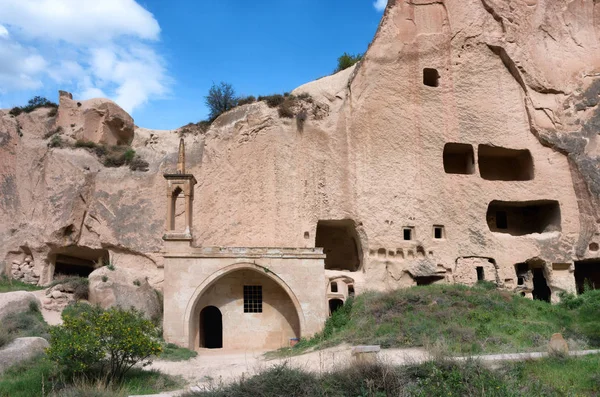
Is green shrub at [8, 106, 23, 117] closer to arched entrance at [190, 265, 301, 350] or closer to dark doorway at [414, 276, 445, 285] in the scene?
arched entrance at [190, 265, 301, 350]

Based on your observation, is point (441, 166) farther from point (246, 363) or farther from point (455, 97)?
→ point (246, 363)

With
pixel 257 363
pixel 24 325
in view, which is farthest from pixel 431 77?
pixel 24 325

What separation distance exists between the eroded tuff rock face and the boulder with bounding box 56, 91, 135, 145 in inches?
88.4

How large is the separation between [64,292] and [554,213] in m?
19.4

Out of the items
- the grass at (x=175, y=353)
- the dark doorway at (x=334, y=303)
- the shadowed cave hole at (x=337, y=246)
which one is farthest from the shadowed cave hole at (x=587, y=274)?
the grass at (x=175, y=353)

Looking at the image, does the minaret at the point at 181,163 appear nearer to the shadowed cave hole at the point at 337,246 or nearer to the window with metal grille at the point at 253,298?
the window with metal grille at the point at 253,298

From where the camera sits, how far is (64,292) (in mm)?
19156

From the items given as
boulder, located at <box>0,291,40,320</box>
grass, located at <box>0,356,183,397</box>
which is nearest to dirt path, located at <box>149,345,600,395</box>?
grass, located at <box>0,356,183,397</box>

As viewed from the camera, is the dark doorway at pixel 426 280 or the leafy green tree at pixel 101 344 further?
the dark doorway at pixel 426 280

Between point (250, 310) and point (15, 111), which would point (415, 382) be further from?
point (15, 111)

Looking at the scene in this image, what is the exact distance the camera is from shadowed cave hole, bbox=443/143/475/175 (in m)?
22.2

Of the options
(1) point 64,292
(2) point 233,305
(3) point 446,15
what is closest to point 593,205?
(3) point 446,15

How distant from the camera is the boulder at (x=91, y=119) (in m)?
24.8

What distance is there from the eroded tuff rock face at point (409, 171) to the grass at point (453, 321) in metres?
2.35
